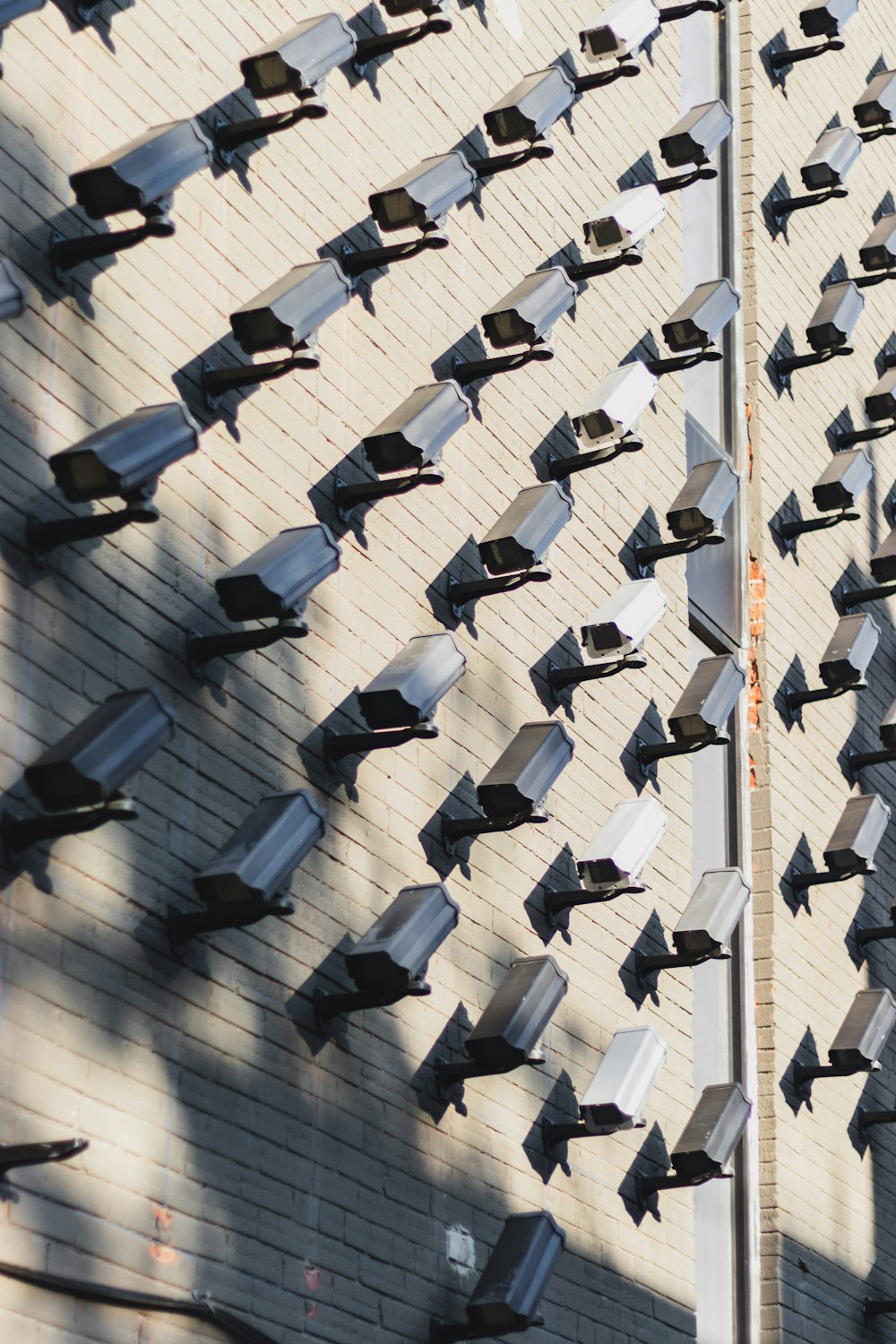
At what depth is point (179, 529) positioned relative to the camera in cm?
611

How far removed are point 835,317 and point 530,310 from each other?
132 inches

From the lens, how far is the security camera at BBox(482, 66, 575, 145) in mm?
8172

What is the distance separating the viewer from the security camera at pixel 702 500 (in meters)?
8.76

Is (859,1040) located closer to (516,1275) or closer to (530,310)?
(516,1275)

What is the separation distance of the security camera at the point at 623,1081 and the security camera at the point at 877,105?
21.3 feet

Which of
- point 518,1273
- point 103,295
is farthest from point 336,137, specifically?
point 518,1273

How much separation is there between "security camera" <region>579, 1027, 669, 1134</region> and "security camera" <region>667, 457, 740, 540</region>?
7.49 feet

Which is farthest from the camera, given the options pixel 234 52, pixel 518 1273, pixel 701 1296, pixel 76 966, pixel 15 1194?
pixel 701 1296

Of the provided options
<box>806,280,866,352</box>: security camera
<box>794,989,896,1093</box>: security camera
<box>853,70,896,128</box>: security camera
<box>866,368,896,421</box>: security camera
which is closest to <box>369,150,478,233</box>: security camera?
<box>806,280,866,352</box>: security camera

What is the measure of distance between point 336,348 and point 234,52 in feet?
3.37

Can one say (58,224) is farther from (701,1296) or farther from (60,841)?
(701,1296)

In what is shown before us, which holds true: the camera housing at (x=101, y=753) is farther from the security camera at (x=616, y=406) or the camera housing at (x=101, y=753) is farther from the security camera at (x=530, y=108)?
the security camera at (x=530, y=108)

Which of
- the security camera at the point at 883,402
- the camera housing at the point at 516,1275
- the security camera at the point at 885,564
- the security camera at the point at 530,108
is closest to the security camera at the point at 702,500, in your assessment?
the security camera at the point at 530,108

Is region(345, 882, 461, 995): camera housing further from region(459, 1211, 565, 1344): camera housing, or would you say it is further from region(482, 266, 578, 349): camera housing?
region(482, 266, 578, 349): camera housing
